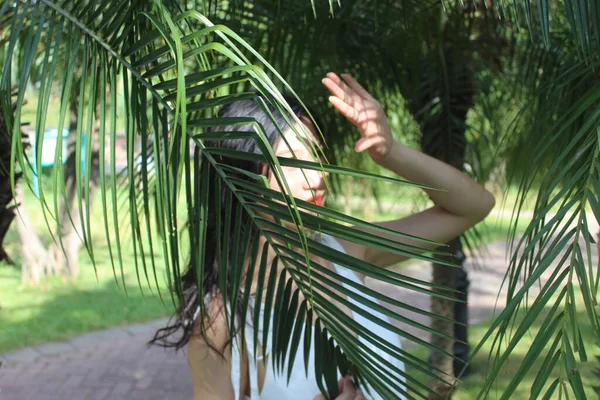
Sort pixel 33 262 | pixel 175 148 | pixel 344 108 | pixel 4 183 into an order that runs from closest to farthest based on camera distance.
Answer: pixel 175 148 → pixel 344 108 → pixel 4 183 → pixel 33 262

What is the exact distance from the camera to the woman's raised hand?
141cm

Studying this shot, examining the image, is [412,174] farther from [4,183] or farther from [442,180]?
[4,183]

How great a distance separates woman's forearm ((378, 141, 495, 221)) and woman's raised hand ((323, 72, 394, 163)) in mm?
37

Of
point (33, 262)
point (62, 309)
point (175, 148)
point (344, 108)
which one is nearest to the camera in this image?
point (175, 148)

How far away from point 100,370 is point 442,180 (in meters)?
4.32

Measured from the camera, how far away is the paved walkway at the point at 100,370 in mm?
4969

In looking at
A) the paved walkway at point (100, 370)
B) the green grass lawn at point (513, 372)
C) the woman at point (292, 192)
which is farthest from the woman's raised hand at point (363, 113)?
the paved walkway at point (100, 370)

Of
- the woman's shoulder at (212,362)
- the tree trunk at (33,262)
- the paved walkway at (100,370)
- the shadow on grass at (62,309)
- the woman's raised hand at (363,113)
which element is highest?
the woman's raised hand at (363,113)

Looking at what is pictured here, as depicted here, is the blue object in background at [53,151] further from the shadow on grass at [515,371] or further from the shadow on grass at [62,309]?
the shadow on grass at [515,371]

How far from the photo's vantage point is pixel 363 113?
4.81ft

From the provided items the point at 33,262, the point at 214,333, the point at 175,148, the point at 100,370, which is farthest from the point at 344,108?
the point at 33,262

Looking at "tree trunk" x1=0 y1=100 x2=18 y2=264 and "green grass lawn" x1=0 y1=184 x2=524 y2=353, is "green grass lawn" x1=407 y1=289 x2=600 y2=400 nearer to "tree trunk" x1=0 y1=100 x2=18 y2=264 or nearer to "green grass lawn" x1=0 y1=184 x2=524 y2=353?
"green grass lawn" x1=0 y1=184 x2=524 y2=353

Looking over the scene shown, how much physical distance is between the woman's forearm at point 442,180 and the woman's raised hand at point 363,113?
37mm

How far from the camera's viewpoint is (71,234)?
726 centimetres
